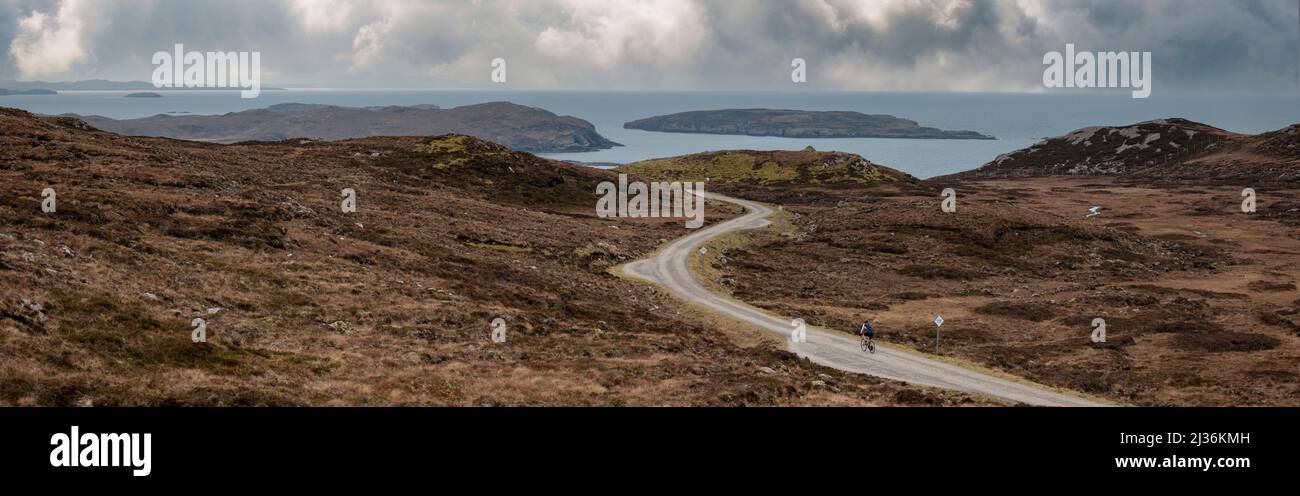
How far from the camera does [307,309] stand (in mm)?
38375

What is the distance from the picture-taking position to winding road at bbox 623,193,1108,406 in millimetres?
36656

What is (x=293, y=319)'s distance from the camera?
120ft

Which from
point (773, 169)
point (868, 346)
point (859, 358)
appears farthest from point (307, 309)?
point (773, 169)

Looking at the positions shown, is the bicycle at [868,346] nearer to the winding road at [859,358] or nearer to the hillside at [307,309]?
the winding road at [859,358]

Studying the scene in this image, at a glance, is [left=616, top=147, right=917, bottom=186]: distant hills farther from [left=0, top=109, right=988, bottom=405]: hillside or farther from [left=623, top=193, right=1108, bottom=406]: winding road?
[left=623, top=193, right=1108, bottom=406]: winding road

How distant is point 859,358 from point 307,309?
27915mm

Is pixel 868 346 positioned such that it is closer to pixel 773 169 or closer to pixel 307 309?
pixel 307 309

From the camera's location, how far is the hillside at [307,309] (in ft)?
87.5

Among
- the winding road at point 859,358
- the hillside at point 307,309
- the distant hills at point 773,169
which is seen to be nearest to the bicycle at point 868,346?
the winding road at point 859,358

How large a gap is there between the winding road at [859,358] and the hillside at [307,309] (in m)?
2.79

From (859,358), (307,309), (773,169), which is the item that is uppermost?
(773,169)

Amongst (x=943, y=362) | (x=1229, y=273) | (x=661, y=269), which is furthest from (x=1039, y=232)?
(x=943, y=362)
